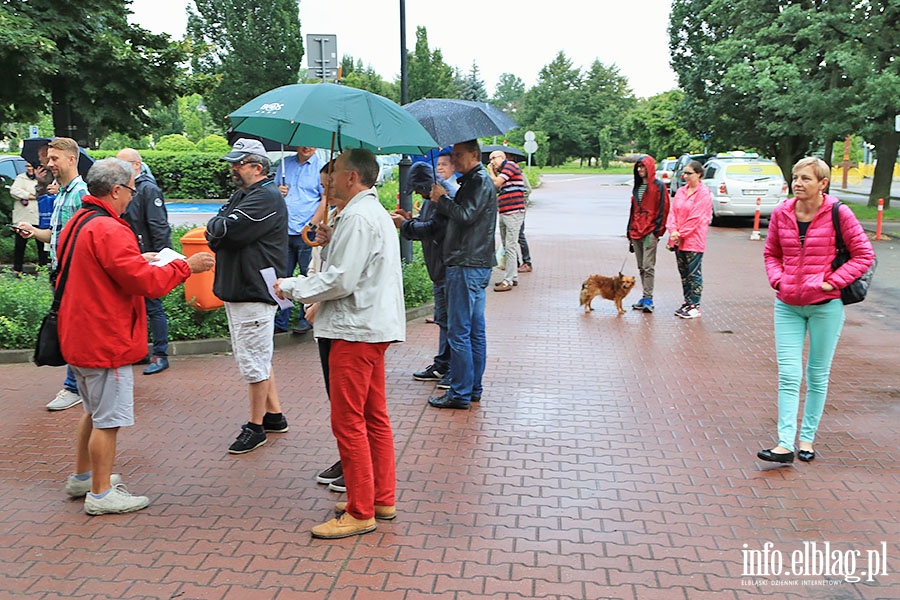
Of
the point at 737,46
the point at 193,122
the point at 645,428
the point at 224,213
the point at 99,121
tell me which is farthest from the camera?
the point at 193,122

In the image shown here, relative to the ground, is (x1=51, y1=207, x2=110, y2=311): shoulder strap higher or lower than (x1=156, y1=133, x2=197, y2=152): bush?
higher

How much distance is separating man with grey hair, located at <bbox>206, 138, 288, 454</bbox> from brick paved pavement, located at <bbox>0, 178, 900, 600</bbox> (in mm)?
560

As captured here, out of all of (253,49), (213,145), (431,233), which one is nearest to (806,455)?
(431,233)

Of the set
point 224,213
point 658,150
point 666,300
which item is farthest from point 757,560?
point 658,150

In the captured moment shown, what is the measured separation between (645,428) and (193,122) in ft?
200

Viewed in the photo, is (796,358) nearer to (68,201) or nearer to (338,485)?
(338,485)

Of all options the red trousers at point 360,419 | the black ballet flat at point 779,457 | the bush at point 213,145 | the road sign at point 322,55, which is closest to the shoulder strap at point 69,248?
the red trousers at point 360,419

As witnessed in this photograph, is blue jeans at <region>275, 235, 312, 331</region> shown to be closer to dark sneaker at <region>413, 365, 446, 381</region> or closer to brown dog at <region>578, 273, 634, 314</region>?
dark sneaker at <region>413, 365, 446, 381</region>

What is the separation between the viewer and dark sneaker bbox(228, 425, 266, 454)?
5363 mm

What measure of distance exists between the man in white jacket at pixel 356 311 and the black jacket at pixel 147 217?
122 inches

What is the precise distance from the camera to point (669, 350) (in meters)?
8.45

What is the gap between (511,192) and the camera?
473 inches

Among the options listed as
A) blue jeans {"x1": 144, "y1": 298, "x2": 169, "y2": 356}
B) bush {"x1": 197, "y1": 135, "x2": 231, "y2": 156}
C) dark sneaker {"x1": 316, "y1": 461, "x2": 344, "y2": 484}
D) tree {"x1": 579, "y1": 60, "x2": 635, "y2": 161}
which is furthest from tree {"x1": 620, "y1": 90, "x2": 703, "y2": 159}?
dark sneaker {"x1": 316, "y1": 461, "x2": 344, "y2": 484}

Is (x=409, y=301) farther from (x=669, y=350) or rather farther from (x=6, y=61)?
(x=6, y=61)
